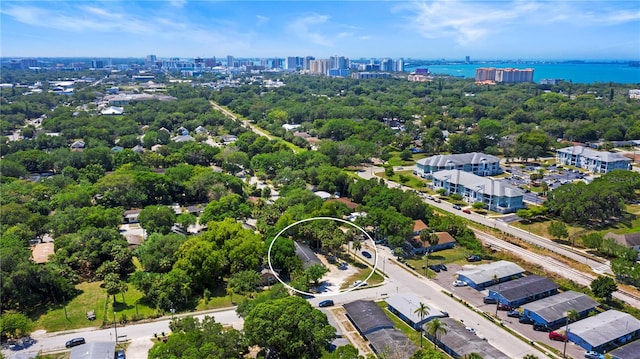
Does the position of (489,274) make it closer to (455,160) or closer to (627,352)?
(627,352)

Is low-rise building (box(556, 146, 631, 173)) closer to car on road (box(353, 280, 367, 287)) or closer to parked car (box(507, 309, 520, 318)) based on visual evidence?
parked car (box(507, 309, 520, 318))

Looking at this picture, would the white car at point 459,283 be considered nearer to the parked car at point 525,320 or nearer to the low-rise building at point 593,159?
the parked car at point 525,320

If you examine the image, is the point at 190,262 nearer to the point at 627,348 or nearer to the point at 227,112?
the point at 627,348

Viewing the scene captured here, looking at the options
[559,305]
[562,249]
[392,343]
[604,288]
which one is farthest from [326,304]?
[562,249]

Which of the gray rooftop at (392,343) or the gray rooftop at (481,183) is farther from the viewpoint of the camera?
the gray rooftop at (481,183)

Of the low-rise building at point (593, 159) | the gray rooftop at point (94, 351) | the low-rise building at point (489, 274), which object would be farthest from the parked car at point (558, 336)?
the low-rise building at point (593, 159)

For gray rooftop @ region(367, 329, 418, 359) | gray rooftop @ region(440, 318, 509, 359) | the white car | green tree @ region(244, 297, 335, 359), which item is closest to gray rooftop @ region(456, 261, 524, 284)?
the white car

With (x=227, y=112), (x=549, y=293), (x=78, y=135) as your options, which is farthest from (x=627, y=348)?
(x=227, y=112)
